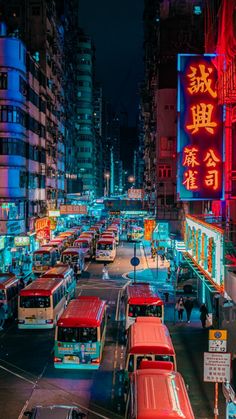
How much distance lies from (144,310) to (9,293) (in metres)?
8.90

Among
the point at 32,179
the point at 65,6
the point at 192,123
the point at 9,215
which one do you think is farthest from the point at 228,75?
the point at 65,6

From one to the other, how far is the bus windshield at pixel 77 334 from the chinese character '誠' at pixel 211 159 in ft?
32.4

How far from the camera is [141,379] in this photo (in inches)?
539

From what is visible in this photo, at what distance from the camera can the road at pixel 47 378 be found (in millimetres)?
17938

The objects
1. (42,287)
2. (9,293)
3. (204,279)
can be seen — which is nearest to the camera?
(204,279)

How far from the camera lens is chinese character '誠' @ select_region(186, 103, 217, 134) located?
25797mm

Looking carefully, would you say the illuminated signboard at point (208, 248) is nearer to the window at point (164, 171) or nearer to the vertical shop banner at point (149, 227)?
the window at point (164, 171)

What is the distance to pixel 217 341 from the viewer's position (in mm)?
14898

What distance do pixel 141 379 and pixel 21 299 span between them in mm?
15800

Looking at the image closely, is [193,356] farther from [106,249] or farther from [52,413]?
[106,249]

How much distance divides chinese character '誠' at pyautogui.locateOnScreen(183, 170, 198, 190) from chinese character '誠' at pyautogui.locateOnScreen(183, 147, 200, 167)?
37 cm

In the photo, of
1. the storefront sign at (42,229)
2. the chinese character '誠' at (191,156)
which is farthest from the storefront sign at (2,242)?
the chinese character '誠' at (191,156)

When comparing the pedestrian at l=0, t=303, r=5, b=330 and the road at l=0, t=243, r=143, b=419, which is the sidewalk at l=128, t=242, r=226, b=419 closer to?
the road at l=0, t=243, r=143, b=419

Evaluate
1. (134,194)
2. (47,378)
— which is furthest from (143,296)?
(134,194)
